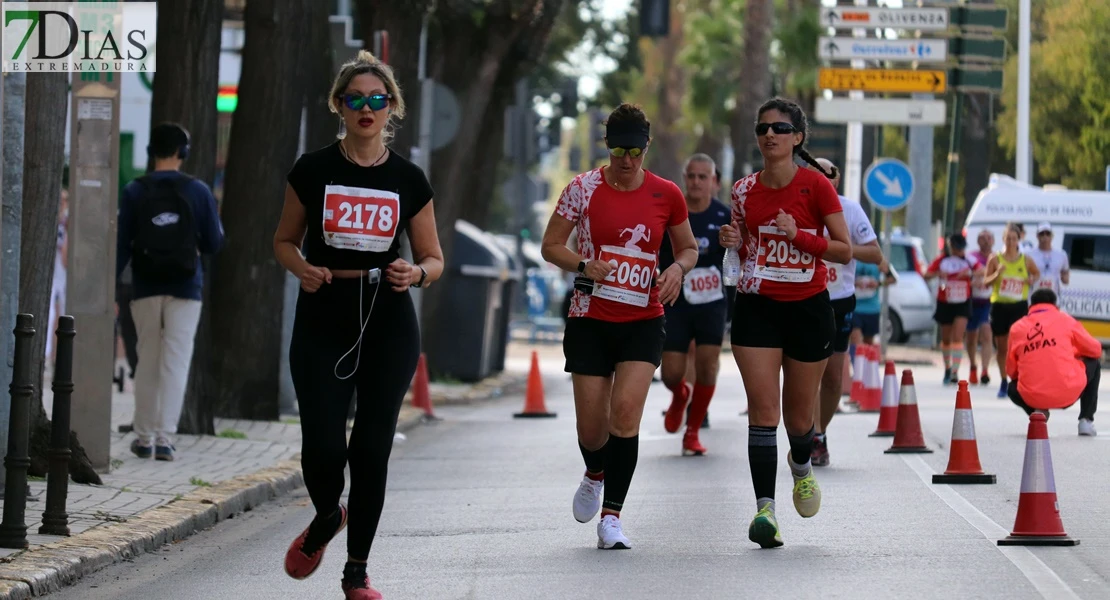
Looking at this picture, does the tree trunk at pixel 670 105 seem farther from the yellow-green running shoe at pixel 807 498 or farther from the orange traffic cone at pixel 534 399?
the yellow-green running shoe at pixel 807 498

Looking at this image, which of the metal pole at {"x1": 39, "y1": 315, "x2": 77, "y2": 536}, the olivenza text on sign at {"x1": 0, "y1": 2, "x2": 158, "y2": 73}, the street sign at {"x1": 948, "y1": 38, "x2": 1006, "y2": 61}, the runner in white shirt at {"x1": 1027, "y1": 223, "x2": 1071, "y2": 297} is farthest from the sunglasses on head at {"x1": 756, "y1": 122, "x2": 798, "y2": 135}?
the street sign at {"x1": 948, "y1": 38, "x2": 1006, "y2": 61}

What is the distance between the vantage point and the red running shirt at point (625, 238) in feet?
27.8

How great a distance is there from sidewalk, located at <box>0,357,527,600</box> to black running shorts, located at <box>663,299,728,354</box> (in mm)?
2519

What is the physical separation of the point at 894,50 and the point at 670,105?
31.6 m

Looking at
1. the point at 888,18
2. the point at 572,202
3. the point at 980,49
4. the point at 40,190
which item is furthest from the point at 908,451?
the point at 980,49

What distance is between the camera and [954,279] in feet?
74.8

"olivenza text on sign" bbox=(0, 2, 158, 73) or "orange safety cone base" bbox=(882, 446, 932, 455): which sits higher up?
"olivenza text on sign" bbox=(0, 2, 158, 73)

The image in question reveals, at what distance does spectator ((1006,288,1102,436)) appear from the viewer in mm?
13203

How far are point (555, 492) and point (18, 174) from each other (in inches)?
134

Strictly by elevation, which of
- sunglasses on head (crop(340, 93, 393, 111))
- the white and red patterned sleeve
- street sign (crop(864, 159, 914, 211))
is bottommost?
the white and red patterned sleeve

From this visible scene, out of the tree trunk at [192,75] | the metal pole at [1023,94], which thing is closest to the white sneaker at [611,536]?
the tree trunk at [192,75]

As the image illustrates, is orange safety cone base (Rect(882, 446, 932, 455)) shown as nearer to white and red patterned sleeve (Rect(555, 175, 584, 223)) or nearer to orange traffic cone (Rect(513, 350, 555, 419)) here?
white and red patterned sleeve (Rect(555, 175, 584, 223))

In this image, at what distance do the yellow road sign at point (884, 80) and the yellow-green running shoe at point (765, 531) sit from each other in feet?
67.9

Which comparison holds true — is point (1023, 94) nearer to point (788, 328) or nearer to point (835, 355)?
point (835, 355)
